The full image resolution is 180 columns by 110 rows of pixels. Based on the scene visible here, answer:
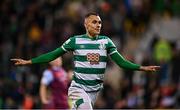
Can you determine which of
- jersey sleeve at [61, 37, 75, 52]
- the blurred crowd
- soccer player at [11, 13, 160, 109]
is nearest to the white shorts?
soccer player at [11, 13, 160, 109]

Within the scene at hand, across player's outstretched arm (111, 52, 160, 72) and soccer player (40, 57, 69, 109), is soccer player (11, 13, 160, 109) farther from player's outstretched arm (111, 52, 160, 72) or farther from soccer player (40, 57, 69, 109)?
soccer player (40, 57, 69, 109)

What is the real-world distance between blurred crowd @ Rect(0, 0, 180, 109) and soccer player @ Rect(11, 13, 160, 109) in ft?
27.8

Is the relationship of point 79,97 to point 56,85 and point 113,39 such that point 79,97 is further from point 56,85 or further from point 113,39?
point 113,39

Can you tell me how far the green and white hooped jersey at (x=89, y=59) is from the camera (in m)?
12.4

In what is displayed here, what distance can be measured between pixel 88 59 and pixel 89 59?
0.7 inches

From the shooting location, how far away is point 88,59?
12.4 meters

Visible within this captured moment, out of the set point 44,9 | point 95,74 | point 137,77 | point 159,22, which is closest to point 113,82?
point 137,77

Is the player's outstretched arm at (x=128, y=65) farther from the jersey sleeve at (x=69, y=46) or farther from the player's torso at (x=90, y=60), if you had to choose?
the jersey sleeve at (x=69, y=46)

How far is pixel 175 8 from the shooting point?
2288cm

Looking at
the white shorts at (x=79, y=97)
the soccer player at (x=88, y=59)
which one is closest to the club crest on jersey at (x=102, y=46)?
the soccer player at (x=88, y=59)

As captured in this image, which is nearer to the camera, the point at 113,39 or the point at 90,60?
the point at 90,60

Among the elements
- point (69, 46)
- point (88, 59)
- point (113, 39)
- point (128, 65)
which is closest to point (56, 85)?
point (69, 46)

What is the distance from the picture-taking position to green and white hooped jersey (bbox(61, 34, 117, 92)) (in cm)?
1239

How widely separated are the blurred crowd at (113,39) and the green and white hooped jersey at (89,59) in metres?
8.47
